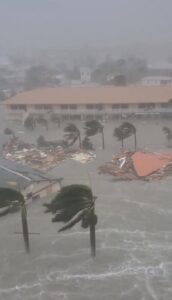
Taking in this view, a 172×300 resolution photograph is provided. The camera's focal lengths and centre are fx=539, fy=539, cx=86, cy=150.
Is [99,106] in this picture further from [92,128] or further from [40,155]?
[40,155]

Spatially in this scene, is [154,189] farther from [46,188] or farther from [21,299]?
[21,299]

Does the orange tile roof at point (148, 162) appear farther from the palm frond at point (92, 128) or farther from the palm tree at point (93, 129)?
the palm frond at point (92, 128)

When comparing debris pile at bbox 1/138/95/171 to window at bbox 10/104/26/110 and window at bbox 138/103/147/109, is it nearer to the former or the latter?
window at bbox 10/104/26/110

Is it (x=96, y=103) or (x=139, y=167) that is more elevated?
(x=96, y=103)

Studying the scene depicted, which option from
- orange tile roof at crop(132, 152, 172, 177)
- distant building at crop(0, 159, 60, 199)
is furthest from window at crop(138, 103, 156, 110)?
distant building at crop(0, 159, 60, 199)

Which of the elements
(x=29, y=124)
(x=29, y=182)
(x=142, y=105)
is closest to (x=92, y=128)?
(x=29, y=124)

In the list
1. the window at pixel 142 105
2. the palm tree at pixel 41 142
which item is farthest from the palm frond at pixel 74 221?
the window at pixel 142 105
